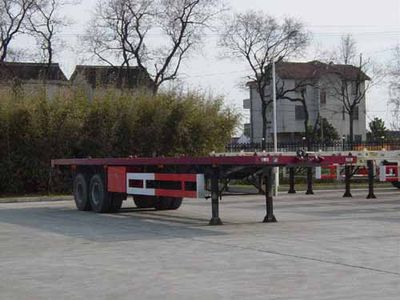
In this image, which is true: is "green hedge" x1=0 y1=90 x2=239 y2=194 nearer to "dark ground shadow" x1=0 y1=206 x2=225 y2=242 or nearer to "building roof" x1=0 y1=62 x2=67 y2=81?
"dark ground shadow" x1=0 y1=206 x2=225 y2=242

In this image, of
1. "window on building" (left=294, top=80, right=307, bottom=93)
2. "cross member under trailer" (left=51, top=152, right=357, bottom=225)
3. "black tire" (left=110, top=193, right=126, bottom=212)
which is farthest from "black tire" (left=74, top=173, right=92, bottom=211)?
"window on building" (left=294, top=80, right=307, bottom=93)

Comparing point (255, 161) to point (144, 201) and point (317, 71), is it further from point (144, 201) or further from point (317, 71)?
point (317, 71)

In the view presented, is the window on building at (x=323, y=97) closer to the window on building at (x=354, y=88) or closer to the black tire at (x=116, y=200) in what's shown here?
the window on building at (x=354, y=88)

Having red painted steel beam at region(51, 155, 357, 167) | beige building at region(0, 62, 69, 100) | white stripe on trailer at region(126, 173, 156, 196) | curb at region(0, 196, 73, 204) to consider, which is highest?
beige building at region(0, 62, 69, 100)

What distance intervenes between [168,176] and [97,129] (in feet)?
45.5

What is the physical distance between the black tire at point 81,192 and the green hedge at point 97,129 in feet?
27.1

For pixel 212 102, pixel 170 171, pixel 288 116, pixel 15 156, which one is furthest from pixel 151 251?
pixel 288 116

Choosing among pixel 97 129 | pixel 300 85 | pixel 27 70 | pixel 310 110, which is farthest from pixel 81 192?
pixel 310 110

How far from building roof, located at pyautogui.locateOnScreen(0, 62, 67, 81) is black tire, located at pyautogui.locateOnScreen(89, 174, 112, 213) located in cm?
2804

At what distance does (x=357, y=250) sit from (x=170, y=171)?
6440 millimetres

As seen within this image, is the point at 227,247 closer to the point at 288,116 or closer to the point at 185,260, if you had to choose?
the point at 185,260

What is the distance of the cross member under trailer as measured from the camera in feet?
46.9

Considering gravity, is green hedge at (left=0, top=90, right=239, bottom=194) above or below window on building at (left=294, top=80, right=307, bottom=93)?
below

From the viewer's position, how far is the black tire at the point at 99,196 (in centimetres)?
1886
